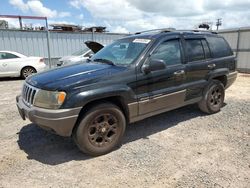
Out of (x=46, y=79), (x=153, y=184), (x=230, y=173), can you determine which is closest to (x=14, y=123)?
(x=46, y=79)

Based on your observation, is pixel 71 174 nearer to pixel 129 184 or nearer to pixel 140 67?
pixel 129 184

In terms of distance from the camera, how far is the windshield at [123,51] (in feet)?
13.5

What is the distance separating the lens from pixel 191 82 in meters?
4.75

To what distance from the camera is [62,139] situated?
425 centimetres

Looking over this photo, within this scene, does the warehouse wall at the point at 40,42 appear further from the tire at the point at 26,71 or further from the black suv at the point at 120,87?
the black suv at the point at 120,87

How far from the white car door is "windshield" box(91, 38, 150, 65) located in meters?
7.65

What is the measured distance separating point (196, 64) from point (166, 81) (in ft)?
3.12

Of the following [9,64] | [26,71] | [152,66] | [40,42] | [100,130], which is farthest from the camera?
[40,42]

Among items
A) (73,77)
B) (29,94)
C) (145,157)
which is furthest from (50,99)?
(145,157)

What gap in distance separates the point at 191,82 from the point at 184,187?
239 centimetres

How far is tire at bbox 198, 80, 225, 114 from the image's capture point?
519 centimetres

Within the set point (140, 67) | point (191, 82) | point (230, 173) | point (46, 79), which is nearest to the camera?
point (230, 173)

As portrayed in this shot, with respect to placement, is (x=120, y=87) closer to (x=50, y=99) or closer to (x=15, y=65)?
(x=50, y=99)

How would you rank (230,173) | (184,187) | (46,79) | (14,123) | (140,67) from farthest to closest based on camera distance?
(14,123) → (140,67) → (46,79) → (230,173) → (184,187)
